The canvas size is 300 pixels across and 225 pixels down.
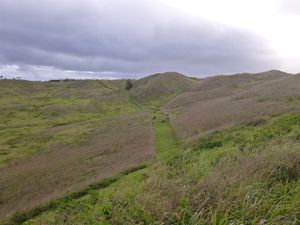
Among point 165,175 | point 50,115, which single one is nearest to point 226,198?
point 165,175

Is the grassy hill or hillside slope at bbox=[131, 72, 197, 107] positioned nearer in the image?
the grassy hill

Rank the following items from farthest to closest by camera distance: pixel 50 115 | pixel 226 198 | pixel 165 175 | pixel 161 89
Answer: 1. pixel 161 89
2. pixel 50 115
3. pixel 165 175
4. pixel 226 198

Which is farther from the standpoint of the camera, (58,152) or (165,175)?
(58,152)

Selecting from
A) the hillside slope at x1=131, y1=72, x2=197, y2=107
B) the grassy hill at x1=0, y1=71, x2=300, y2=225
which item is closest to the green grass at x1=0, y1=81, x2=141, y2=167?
the grassy hill at x1=0, y1=71, x2=300, y2=225

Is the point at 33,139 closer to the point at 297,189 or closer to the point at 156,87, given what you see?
the point at 297,189

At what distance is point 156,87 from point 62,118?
49.5m

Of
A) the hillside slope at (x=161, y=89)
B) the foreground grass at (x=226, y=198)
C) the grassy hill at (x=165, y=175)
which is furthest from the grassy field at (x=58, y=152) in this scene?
the hillside slope at (x=161, y=89)

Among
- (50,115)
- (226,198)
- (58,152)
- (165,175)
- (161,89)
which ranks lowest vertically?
(58,152)

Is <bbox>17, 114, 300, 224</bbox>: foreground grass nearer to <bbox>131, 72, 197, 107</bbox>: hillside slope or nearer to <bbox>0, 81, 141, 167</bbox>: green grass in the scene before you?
<bbox>0, 81, 141, 167</bbox>: green grass

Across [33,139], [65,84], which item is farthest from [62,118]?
[65,84]

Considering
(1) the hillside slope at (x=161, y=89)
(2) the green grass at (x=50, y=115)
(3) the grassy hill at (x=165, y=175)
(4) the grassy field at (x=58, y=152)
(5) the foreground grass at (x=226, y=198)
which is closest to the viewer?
(5) the foreground grass at (x=226, y=198)

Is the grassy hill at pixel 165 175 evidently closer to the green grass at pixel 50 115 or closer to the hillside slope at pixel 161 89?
the green grass at pixel 50 115

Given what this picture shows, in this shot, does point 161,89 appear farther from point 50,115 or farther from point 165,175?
point 165,175

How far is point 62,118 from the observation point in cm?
7806
